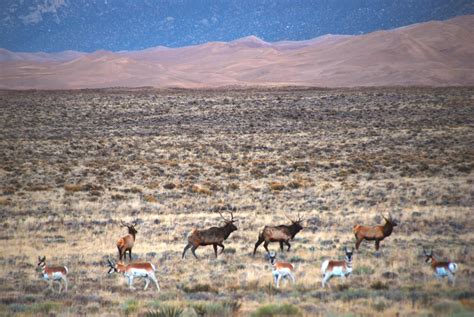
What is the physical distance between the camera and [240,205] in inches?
898

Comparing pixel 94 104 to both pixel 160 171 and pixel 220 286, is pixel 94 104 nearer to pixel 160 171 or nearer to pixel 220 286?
pixel 160 171

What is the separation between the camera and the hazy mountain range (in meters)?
109

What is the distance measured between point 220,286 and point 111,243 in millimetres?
5666

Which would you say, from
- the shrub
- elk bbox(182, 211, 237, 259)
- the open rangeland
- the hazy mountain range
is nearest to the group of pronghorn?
elk bbox(182, 211, 237, 259)

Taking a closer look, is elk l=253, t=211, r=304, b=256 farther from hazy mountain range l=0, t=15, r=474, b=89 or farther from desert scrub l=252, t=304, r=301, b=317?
hazy mountain range l=0, t=15, r=474, b=89

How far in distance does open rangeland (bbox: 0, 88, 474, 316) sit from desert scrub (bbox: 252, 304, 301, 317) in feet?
0.09

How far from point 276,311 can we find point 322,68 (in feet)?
411

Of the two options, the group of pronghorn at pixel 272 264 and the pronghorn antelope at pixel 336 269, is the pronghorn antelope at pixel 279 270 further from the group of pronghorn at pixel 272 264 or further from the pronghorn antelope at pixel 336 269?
the pronghorn antelope at pixel 336 269

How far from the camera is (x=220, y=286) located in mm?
12305

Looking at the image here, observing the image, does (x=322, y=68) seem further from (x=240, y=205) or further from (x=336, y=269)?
(x=336, y=269)

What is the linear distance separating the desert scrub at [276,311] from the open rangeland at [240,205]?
0.09ft

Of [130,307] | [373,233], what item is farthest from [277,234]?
[130,307]

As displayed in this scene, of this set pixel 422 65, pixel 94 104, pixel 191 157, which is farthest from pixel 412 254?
pixel 422 65

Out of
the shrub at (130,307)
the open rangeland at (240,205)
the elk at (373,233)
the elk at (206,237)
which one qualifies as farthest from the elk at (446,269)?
the shrub at (130,307)
